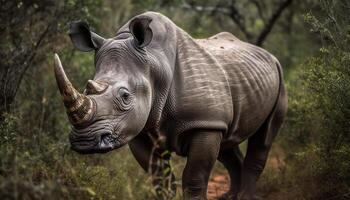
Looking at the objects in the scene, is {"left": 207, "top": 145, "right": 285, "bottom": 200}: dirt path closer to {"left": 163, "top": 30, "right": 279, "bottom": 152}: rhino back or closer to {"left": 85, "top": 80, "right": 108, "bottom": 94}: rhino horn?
{"left": 163, "top": 30, "right": 279, "bottom": 152}: rhino back

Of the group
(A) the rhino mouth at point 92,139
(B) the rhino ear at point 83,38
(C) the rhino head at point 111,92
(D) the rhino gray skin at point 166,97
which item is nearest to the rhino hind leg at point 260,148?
(D) the rhino gray skin at point 166,97

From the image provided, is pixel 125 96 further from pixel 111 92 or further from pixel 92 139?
pixel 92 139

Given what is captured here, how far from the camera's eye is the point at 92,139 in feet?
15.4

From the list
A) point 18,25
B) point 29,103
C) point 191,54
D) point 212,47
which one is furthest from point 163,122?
point 18,25

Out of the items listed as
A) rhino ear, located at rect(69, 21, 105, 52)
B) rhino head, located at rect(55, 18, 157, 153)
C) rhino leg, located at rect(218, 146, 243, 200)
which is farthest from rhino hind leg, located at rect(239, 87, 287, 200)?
rhino ear, located at rect(69, 21, 105, 52)

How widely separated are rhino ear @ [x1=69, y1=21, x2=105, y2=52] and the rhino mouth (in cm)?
108

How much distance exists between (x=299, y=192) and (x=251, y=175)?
55cm

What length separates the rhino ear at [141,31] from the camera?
17.5 ft

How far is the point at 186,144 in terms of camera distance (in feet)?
19.1

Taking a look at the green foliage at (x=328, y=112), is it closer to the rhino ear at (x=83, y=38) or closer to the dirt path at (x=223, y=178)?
the dirt path at (x=223, y=178)

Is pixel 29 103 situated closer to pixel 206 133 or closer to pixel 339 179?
pixel 206 133

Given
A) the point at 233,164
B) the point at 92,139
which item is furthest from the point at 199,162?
the point at 233,164

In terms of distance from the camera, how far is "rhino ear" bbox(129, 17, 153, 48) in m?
5.32

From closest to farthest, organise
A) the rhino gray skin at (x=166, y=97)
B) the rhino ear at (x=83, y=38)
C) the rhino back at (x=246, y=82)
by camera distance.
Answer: the rhino gray skin at (x=166, y=97) → the rhino ear at (x=83, y=38) → the rhino back at (x=246, y=82)
